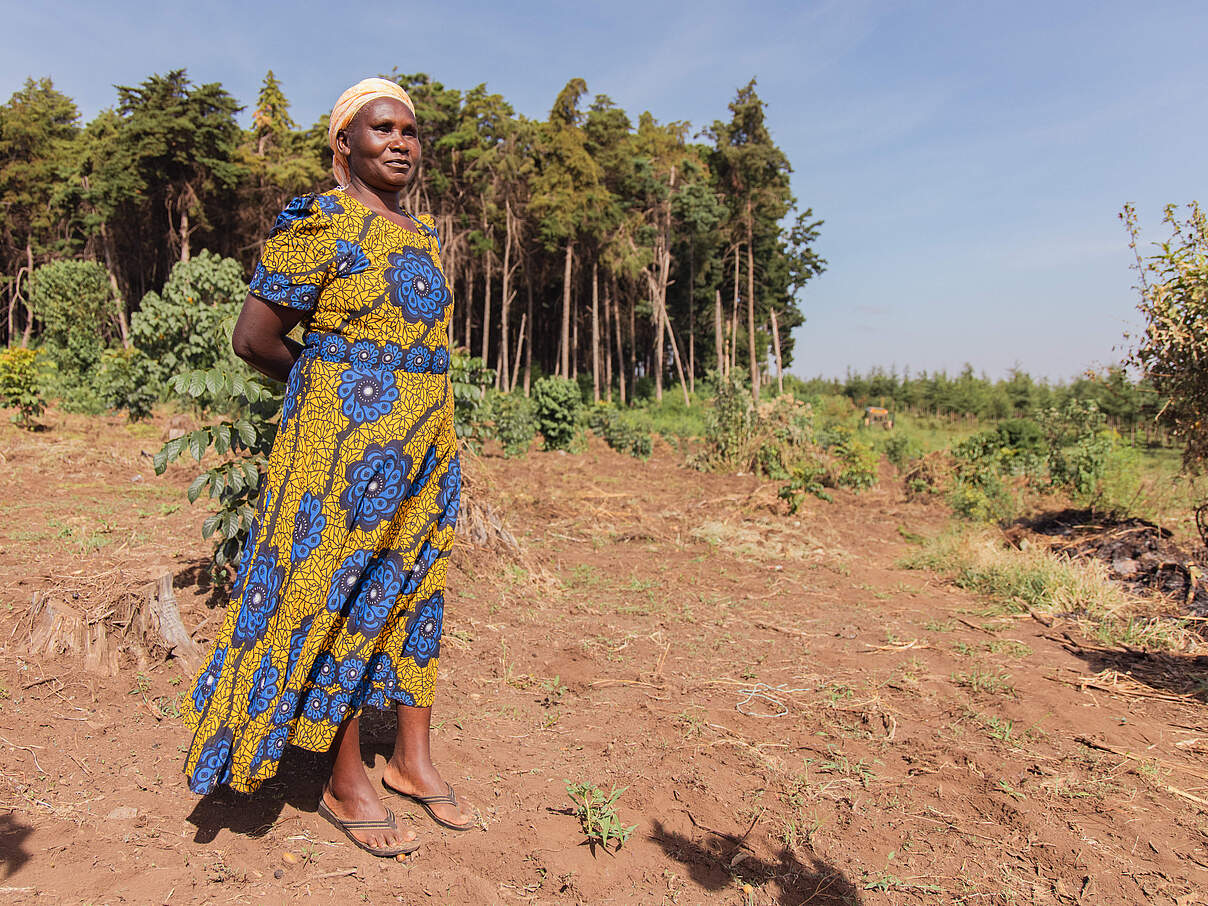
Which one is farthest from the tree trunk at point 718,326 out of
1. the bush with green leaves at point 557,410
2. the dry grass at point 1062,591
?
the dry grass at point 1062,591

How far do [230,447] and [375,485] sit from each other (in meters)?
1.29

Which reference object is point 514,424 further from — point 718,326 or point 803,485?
point 718,326

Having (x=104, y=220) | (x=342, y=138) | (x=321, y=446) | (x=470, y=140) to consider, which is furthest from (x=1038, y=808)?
(x=104, y=220)

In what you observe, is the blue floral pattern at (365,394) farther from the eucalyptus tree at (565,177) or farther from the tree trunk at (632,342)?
the tree trunk at (632,342)

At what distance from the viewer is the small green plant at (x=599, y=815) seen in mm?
1994

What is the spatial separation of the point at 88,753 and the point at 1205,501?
263 inches

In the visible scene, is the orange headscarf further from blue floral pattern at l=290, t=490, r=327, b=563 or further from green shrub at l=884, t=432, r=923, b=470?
green shrub at l=884, t=432, r=923, b=470

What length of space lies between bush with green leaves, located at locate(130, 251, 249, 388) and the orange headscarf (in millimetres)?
7180

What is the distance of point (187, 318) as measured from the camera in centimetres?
879

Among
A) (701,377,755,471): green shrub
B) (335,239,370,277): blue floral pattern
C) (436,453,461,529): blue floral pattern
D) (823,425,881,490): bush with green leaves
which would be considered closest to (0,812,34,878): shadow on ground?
(436,453,461,529): blue floral pattern

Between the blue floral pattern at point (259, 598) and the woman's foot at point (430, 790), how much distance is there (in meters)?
0.59

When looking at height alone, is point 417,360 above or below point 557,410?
below

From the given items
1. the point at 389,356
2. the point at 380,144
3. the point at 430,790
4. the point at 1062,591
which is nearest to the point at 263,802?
the point at 430,790

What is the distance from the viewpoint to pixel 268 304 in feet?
5.68
